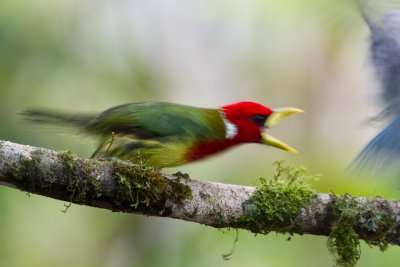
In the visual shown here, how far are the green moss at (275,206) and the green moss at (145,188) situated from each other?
286 mm

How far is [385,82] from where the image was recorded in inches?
158

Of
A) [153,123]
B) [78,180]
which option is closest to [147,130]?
[153,123]

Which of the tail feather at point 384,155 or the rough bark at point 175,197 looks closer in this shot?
the rough bark at point 175,197

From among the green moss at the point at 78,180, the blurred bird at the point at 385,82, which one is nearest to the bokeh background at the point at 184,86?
the blurred bird at the point at 385,82

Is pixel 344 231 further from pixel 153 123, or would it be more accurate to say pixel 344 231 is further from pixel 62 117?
pixel 62 117

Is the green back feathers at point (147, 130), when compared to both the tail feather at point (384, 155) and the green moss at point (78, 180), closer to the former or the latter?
the green moss at point (78, 180)

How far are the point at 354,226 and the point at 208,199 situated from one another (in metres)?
0.65

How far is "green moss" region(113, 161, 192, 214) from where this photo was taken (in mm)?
2605

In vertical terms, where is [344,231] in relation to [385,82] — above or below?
below

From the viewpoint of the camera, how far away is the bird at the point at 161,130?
9.33 feet

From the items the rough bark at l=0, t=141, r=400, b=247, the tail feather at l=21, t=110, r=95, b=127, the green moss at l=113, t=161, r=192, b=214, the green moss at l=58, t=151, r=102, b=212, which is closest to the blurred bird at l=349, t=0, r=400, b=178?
the rough bark at l=0, t=141, r=400, b=247

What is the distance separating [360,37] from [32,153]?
107 inches

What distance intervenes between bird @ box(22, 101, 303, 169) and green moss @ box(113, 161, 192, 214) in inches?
3.9

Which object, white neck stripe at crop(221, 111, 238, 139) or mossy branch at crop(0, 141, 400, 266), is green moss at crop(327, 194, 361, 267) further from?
white neck stripe at crop(221, 111, 238, 139)
